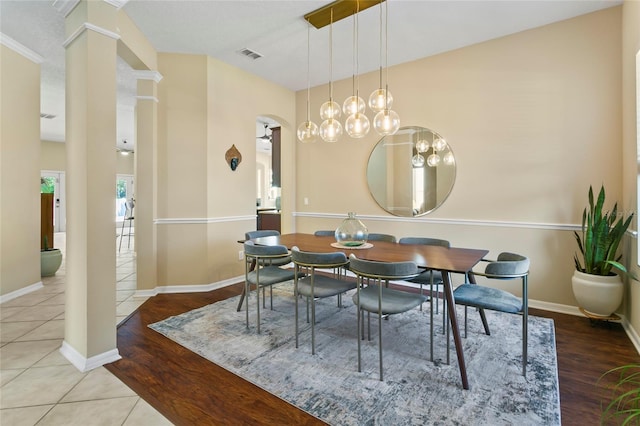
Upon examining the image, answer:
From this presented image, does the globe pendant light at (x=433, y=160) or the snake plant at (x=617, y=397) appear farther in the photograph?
the globe pendant light at (x=433, y=160)

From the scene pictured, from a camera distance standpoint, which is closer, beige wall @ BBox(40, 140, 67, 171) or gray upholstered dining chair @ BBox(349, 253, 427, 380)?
gray upholstered dining chair @ BBox(349, 253, 427, 380)

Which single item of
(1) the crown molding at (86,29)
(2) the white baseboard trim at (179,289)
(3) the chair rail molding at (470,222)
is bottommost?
(2) the white baseboard trim at (179,289)

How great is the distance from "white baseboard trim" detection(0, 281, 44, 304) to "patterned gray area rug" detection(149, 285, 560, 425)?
208 centimetres

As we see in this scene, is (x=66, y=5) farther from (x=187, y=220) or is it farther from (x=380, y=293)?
(x=380, y=293)

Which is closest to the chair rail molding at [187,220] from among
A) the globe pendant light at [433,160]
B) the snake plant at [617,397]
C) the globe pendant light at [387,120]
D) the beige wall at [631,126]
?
the globe pendant light at [387,120]

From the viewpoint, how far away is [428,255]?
246 cm

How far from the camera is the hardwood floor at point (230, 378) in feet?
5.71

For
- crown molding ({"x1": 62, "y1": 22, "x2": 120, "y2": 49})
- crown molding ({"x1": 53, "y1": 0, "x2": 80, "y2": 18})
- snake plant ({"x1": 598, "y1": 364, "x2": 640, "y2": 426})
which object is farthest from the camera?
crown molding ({"x1": 53, "y1": 0, "x2": 80, "y2": 18})

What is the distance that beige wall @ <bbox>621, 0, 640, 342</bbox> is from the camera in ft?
8.14

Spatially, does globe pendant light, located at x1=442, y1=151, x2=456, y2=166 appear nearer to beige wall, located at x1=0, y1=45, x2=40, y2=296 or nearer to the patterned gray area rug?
the patterned gray area rug

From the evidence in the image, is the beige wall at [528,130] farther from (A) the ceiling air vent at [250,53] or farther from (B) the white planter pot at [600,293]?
(A) the ceiling air vent at [250,53]

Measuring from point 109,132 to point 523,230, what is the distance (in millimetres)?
4029

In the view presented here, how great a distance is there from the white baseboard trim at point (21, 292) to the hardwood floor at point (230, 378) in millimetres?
1753

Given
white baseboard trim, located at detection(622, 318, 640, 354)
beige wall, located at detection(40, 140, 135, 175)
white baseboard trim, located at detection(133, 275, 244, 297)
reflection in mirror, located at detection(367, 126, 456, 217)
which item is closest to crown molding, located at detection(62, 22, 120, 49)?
white baseboard trim, located at detection(133, 275, 244, 297)
